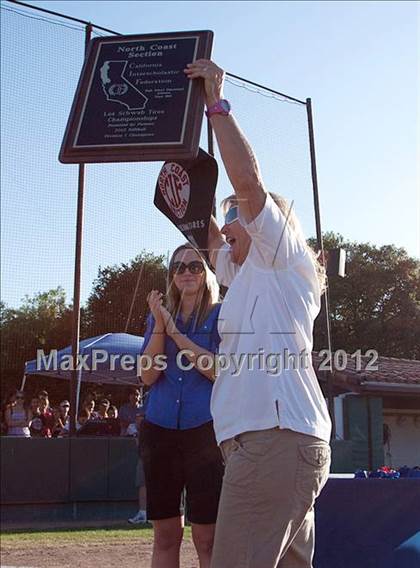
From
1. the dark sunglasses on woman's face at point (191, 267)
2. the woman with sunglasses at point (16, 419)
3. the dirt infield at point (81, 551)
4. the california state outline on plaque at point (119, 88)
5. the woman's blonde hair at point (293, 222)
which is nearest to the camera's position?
the woman's blonde hair at point (293, 222)

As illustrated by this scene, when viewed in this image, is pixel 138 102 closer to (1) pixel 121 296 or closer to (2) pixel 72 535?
(1) pixel 121 296

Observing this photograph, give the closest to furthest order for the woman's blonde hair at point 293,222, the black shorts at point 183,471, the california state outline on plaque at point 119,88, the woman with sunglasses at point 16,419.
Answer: the woman's blonde hair at point 293,222 → the california state outline on plaque at point 119,88 → the black shorts at point 183,471 → the woman with sunglasses at point 16,419

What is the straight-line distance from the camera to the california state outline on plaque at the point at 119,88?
124 inches

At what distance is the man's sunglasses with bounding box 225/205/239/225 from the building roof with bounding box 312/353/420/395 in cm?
915

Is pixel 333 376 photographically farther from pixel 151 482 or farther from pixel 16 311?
pixel 151 482

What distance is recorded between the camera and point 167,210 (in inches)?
148

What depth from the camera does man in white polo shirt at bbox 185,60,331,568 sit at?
2180 millimetres

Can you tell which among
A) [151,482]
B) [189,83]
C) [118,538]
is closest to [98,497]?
[118,538]

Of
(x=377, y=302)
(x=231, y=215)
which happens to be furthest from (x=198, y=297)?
(x=377, y=302)

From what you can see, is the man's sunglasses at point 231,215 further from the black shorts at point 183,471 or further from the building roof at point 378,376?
the building roof at point 378,376

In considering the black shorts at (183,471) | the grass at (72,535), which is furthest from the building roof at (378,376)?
the black shorts at (183,471)

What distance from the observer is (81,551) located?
6.77 metres

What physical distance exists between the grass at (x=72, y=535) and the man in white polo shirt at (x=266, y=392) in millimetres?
5524

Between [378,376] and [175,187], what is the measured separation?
32.0 feet
